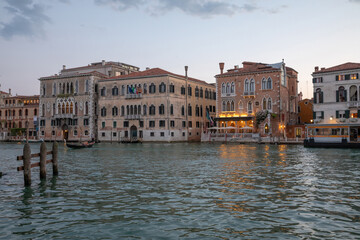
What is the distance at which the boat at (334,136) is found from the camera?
3581 cm

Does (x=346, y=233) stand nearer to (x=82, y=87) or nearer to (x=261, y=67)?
(x=261, y=67)

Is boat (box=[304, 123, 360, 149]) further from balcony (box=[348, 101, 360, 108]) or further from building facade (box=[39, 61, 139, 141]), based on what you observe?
building facade (box=[39, 61, 139, 141])

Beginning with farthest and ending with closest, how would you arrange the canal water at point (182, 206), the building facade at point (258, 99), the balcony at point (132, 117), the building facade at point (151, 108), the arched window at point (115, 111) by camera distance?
1. the arched window at point (115, 111)
2. the balcony at point (132, 117)
3. the building facade at point (151, 108)
4. the building facade at point (258, 99)
5. the canal water at point (182, 206)

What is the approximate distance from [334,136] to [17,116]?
2066 inches

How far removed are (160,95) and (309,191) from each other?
40.6 metres

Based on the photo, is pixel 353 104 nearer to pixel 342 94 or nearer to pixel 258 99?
pixel 342 94

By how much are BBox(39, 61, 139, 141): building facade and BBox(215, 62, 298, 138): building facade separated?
62.7 feet

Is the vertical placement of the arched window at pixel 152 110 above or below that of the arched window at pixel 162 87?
below

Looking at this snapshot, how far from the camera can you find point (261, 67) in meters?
48.2

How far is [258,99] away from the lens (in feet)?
156

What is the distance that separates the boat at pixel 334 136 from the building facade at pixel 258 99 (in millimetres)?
8652

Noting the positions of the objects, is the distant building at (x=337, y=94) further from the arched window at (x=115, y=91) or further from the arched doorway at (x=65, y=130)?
the arched doorway at (x=65, y=130)

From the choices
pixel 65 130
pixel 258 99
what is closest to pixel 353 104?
pixel 258 99

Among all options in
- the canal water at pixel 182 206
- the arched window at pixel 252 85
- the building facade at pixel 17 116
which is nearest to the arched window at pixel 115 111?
the building facade at pixel 17 116
